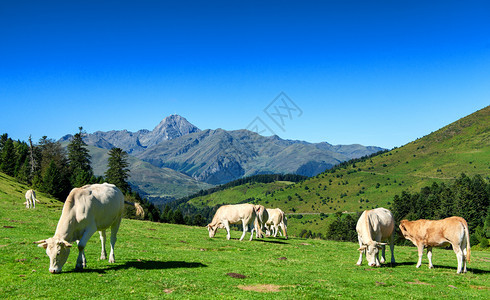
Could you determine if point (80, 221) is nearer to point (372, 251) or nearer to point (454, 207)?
point (372, 251)

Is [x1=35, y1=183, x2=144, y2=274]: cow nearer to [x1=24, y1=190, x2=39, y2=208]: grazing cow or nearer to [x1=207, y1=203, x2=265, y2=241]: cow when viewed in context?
[x1=207, y1=203, x2=265, y2=241]: cow

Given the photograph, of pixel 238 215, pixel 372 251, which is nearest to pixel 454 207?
pixel 238 215

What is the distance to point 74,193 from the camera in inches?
702

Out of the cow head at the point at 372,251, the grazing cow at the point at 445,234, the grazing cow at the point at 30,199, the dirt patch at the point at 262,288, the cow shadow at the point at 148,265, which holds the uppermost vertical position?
the grazing cow at the point at 30,199

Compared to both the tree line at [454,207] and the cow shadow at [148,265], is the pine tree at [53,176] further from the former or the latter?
the tree line at [454,207]

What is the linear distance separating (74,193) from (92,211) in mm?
1330

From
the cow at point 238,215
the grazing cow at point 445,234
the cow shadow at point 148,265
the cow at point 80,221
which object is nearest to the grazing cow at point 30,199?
the cow at point 238,215

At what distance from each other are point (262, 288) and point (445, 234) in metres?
13.6

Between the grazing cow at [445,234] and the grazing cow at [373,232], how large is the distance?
147 centimetres

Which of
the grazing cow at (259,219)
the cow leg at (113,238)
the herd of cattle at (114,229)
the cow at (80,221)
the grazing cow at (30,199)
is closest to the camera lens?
the cow at (80,221)

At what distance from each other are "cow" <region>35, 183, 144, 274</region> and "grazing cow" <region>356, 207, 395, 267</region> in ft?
52.6

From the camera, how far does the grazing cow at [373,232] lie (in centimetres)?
2225

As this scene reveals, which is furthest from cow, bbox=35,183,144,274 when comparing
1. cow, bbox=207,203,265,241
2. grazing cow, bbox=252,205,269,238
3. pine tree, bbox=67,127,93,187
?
pine tree, bbox=67,127,93,187

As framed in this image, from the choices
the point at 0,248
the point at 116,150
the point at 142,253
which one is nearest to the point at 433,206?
the point at 116,150
